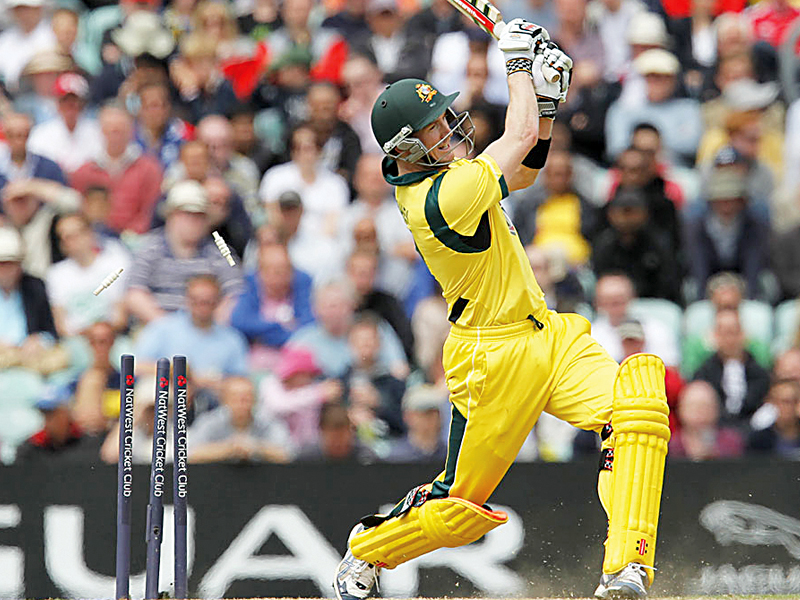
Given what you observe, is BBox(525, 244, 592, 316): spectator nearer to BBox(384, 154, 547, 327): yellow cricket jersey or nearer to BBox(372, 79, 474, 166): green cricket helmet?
BBox(384, 154, 547, 327): yellow cricket jersey

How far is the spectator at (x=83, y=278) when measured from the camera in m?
9.35

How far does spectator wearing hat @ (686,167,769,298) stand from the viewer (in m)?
9.43

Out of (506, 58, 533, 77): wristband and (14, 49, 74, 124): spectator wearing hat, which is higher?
(14, 49, 74, 124): spectator wearing hat

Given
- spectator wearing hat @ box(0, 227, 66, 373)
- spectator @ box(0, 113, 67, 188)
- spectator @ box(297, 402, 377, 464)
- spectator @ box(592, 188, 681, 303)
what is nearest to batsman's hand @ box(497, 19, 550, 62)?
spectator @ box(297, 402, 377, 464)

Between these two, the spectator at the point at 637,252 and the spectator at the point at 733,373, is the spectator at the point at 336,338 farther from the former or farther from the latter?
the spectator at the point at 733,373

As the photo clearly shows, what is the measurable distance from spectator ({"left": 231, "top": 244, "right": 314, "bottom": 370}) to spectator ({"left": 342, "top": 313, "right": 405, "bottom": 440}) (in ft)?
1.55

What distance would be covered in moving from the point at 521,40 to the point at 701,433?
3.66 meters

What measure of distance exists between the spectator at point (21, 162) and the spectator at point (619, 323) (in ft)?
14.7

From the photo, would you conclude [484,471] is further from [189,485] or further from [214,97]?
[214,97]

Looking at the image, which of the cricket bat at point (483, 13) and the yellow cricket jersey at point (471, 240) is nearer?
the yellow cricket jersey at point (471, 240)

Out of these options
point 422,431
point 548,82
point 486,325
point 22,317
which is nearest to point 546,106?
point 548,82

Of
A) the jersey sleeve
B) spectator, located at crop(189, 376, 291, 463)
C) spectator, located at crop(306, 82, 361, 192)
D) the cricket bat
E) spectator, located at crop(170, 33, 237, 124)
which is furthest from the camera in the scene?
spectator, located at crop(170, 33, 237, 124)

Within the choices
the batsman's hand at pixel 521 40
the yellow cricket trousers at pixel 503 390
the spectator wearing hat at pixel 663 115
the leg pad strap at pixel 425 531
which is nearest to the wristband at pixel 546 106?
the batsman's hand at pixel 521 40

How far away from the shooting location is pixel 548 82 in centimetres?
589
